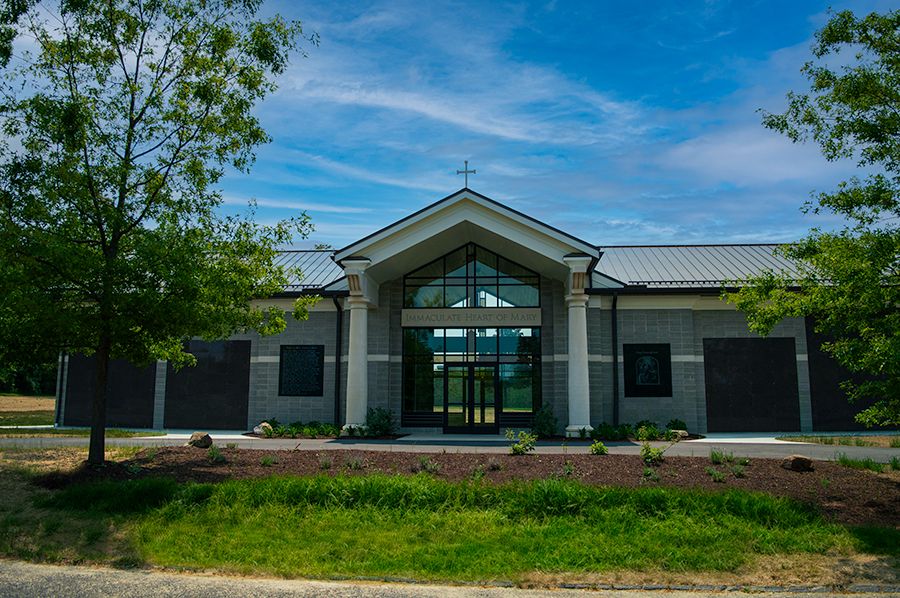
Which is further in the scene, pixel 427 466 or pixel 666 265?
pixel 666 265

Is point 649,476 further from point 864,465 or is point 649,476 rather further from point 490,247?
point 490,247

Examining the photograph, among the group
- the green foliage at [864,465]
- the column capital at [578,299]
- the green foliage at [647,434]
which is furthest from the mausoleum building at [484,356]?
the green foliage at [864,465]

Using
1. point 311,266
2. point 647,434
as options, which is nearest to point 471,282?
point 647,434

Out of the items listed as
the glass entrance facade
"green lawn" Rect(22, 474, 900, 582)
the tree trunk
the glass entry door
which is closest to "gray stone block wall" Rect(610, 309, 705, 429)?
the glass entrance facade

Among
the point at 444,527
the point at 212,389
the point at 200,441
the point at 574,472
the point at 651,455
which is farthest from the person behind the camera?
the point at 212,389

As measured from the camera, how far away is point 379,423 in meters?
18.2

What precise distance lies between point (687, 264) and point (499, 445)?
38.9 ft

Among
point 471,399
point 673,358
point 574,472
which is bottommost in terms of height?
point 574,472

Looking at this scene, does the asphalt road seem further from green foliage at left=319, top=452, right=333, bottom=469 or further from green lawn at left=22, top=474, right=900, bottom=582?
green foliage at left=319, top=452, right=333, bottom=469

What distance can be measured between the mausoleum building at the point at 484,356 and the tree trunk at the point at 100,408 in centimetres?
863

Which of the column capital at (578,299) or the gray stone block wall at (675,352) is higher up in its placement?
the column capital at (578,299)

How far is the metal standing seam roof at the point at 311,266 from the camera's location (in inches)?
856

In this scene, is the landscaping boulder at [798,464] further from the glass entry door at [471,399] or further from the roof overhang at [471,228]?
the glass entry door at [471,399]

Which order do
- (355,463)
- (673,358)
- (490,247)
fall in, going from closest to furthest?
(355,463) → (673,358) → (490,247)
